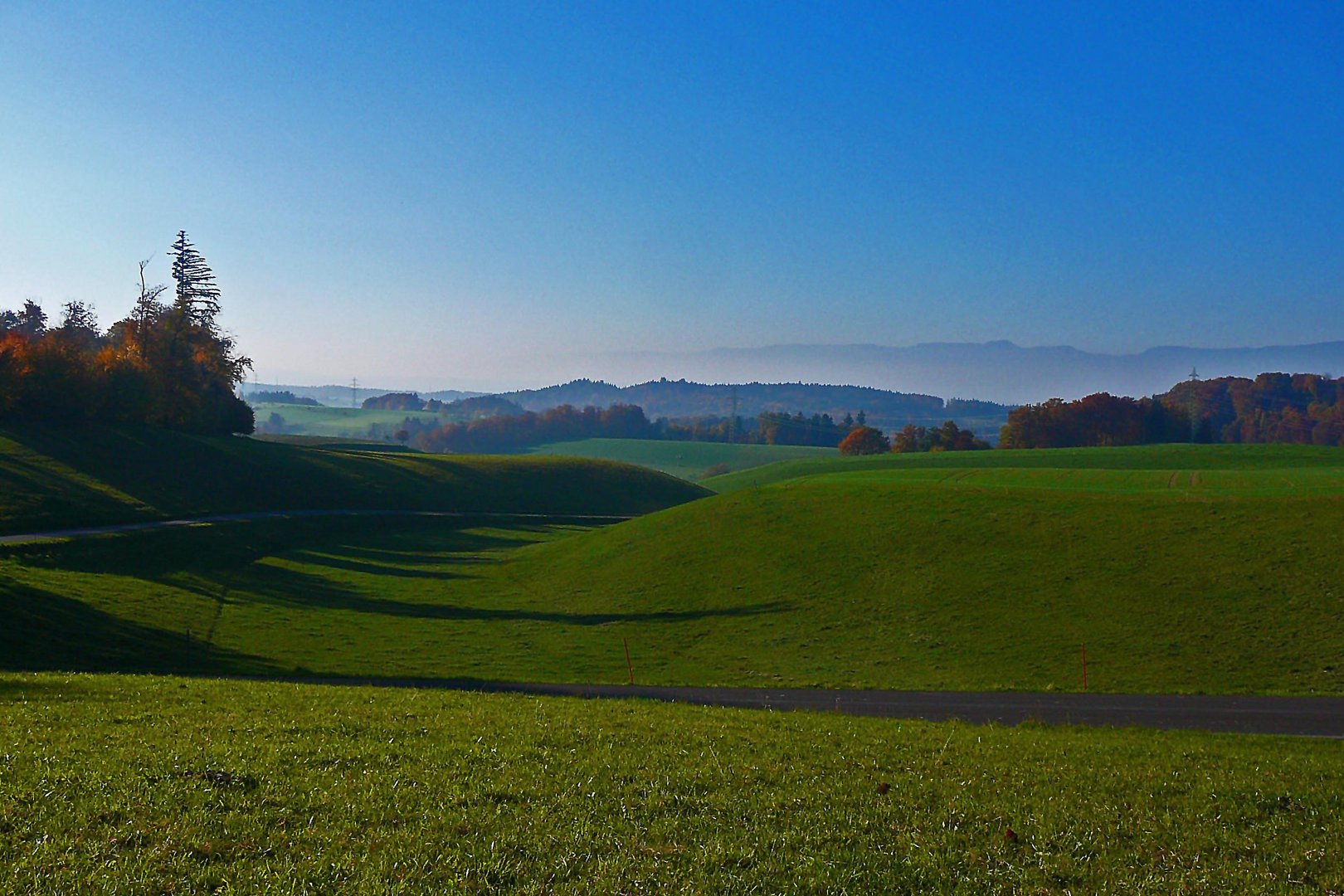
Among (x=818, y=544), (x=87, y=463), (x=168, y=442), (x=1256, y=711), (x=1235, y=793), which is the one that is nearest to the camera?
(x=1235, y=793)

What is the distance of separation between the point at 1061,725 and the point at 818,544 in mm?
33322

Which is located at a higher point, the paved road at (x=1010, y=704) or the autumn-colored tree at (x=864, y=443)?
the autumn-colored tree at (x=864, y=443)

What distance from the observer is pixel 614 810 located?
1051cm

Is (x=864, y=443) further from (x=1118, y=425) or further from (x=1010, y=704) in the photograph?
(x=1010, y=704)

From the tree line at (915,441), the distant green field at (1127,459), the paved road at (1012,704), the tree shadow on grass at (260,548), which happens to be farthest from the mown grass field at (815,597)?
the tree line at (915,441)

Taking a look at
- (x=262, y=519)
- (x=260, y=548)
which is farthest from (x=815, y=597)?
(x=262, y=519)

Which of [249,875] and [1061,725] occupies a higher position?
[249,875]

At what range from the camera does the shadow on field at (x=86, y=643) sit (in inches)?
1184

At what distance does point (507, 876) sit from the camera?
846cm

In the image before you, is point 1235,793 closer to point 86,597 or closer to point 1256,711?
point 1256,711

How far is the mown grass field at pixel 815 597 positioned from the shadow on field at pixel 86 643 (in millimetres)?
167

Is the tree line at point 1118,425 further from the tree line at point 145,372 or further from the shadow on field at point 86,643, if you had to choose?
the shadow on field at point 86,643

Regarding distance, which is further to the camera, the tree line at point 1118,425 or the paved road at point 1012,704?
the tree line at point 1118,425

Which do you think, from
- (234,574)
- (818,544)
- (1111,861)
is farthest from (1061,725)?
(234,574)
